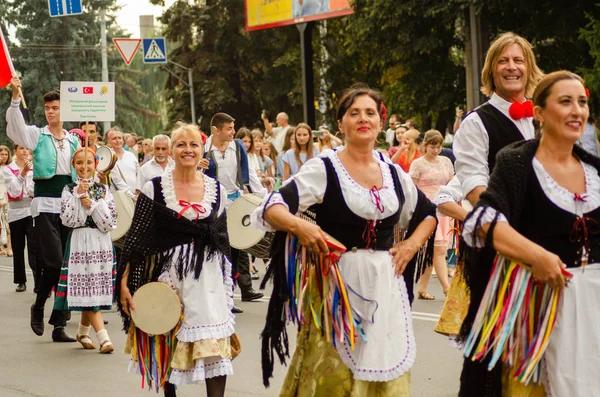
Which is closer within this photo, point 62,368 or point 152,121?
point 62,368

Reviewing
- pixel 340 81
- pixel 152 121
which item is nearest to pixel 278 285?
pixel 340 81

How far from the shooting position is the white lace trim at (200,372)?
6.43 m

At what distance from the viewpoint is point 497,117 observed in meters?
5.69

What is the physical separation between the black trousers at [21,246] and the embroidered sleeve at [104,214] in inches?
185

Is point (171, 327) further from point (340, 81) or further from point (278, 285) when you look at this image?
point (340, 81)

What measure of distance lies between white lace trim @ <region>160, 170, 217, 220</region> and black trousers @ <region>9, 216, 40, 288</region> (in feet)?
24.2

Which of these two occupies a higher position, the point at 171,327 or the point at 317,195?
the point at 317,195

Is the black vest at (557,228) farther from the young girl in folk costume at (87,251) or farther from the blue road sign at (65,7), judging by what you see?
the blue road sign at (65,7)

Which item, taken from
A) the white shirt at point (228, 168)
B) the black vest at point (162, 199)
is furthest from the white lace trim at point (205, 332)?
the white shirt at point (228, 168)

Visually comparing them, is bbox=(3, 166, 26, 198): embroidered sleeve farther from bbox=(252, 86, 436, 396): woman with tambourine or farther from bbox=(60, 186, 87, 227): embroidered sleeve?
bbox=(252, 86, 436, 396): woman with tambourine

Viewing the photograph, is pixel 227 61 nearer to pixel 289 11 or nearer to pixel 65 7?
pixel 289 11

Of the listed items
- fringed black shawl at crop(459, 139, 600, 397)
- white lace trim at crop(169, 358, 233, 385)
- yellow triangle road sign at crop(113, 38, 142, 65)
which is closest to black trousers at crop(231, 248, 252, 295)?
white lace trim at crop(169, 358, 233, 385)

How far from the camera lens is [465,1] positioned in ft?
75.8

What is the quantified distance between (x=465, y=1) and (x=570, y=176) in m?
19.1
